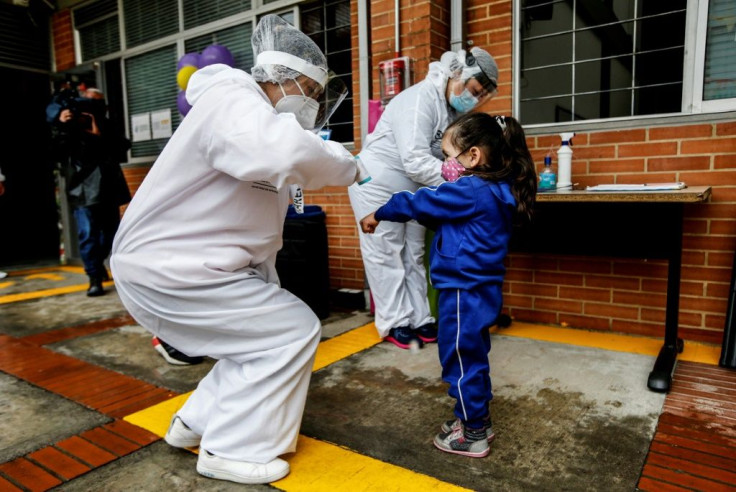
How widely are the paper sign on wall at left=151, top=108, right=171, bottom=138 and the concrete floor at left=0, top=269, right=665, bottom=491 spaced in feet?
10.3

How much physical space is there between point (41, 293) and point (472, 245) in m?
4.89

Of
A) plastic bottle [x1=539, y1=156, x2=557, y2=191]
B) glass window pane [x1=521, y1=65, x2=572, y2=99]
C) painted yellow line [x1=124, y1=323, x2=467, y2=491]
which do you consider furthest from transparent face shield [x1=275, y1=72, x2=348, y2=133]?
glass window pane [x1=521, y1=65, x2=572, y2=99]

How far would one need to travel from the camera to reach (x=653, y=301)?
3266mm

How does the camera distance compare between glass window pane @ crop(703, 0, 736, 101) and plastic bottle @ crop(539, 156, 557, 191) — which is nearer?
glass window pane @ crop(703, 0, 736, 101)

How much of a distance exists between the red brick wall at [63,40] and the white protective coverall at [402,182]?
214 inches

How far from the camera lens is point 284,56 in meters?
1.87

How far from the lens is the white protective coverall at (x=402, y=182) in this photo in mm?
3014

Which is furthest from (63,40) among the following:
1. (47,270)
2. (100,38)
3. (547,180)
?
(547,180)

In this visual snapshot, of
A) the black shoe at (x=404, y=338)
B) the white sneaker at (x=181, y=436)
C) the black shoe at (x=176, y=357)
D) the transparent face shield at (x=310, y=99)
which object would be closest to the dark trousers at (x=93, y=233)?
the black shoe at (x=176, y=357)

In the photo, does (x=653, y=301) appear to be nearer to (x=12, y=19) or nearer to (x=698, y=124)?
(x=698, y=124)

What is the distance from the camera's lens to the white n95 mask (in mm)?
1902

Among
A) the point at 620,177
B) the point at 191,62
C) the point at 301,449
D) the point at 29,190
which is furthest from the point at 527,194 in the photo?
the point at 29,190

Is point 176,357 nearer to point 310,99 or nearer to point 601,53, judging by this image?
point 310,99

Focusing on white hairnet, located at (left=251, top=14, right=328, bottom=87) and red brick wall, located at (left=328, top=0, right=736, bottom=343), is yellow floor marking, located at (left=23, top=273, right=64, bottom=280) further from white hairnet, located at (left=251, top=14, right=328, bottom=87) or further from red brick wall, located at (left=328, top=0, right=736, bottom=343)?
white hairnet, located at (left=251, top=14, right=328, bottom=87)
